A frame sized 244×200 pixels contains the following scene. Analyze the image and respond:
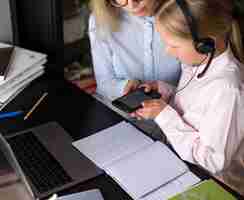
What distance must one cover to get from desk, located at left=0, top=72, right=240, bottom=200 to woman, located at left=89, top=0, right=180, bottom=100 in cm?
11

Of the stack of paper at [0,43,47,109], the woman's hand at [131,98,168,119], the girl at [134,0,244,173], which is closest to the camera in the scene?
the girl at [134,0,244,173]

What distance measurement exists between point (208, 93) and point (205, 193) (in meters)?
→ 0.27

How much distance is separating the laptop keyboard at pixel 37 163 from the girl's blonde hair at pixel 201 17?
0.40 m

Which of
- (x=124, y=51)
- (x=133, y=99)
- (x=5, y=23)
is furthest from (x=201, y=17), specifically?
(x=5, y=23)

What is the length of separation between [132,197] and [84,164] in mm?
148

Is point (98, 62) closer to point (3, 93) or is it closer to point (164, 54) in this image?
→ point (164, 54)

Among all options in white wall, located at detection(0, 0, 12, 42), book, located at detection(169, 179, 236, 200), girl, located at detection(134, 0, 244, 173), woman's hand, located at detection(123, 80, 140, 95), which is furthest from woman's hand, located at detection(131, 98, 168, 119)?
white wall, located at detection(0, 0, 12, 42)

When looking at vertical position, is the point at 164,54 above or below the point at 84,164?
above

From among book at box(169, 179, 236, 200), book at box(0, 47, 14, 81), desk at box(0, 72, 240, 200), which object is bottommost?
book at box(169, 179, 236, 200)

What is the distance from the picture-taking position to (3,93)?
1.24m

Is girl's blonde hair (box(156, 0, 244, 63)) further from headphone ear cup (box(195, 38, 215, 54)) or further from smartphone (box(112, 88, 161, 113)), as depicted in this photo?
smartphone (box(112, 88, 161, 113))

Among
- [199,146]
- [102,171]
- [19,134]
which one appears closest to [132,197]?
[102,171]

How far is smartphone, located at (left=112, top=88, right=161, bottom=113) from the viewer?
1.13 m

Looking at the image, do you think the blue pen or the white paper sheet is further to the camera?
the blue pen
